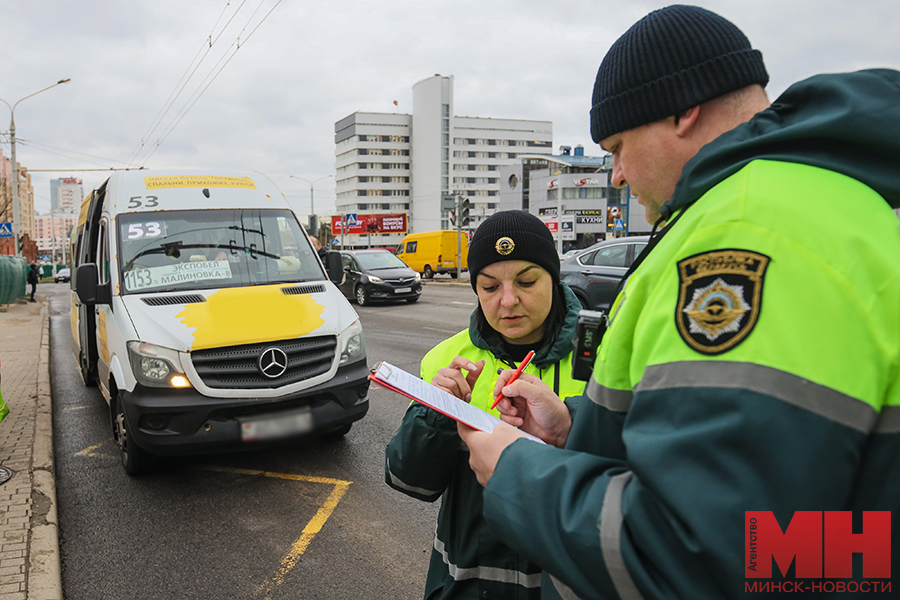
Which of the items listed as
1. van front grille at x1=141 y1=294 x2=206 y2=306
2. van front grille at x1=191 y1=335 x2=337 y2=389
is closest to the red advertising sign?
van front grille at x1=141 y1=294 x2=206 y2=306

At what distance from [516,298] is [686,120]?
1106 millimetres

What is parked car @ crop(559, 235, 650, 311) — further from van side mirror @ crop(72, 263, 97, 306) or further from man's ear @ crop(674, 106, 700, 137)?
man's ear @ crop(674, 106, 700, 137)

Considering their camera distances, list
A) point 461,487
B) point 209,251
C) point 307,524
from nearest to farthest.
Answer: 1. point 461,487
2. point 307,524
3. point 209,251

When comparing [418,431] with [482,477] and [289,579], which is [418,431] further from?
[289,579]

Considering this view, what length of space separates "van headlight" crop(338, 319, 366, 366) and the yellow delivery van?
26.7 m

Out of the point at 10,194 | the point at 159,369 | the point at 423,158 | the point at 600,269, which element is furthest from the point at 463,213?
the point at 423,158

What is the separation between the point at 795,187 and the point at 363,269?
1729 centimetres

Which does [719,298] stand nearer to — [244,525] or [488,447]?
[488,447]

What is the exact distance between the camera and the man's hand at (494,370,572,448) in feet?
4.73

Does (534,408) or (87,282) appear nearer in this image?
(534,408)

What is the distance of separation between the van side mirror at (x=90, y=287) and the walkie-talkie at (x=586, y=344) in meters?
4.65

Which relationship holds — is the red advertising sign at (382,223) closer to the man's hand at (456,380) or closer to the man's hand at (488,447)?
the man's hand at (456,380)

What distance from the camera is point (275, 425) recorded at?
423cm

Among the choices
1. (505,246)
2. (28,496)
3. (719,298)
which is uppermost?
(505,246)
